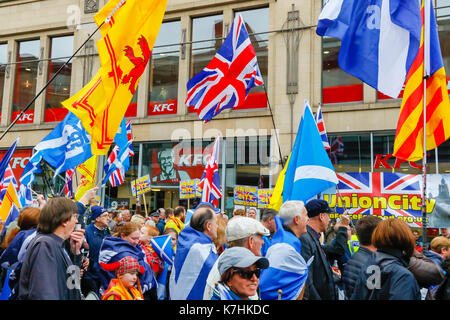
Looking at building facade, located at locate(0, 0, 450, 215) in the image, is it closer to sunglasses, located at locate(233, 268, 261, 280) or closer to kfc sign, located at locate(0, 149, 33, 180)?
kfc sign, located at locate(0, 149, 33, 180)

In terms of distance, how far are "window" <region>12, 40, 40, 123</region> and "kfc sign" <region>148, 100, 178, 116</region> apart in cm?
699

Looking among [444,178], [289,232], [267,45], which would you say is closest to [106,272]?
[289,232]

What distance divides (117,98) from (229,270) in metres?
3.73

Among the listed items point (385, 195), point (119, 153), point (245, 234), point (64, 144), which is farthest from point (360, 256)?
point (119, 153)

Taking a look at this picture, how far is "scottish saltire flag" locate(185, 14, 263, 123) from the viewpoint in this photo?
32.5ft

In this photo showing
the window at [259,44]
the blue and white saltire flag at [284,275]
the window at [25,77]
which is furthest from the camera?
the window at [25,77]

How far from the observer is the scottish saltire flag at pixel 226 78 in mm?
9898

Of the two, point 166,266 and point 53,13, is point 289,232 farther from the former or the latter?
point 53,13

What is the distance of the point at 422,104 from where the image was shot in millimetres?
6223

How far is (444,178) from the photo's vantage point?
Result: 444 inches

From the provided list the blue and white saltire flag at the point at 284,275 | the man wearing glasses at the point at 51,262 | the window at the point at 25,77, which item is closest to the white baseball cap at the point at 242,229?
the blue and white saltire flag at the point at 284,275

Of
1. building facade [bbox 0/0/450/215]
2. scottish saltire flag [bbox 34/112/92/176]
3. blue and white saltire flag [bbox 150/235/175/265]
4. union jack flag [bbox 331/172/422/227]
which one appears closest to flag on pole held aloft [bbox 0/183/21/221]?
scottish saltire flag [bbox 34/112/92/176]

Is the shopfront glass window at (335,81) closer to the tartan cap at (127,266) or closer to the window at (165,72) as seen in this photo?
the window at (165,72)

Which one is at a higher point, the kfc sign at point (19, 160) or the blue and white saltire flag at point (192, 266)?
the kfc sign at point (19, 160)
